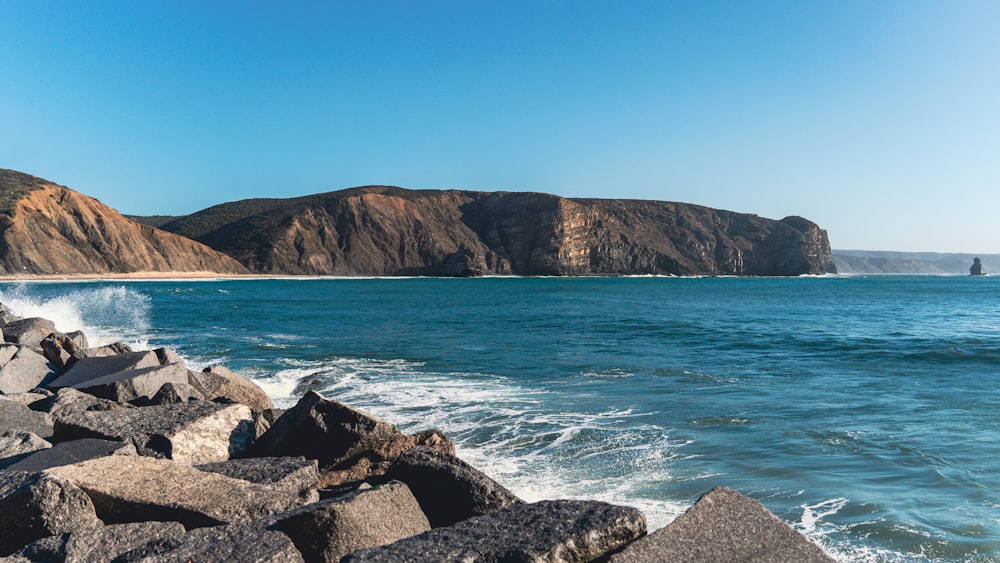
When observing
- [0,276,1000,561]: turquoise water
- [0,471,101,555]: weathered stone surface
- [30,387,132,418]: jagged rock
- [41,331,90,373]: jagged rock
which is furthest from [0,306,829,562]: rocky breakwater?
[41,331,90,373]: jagged rock

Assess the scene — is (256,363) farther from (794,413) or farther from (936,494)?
(936,494)

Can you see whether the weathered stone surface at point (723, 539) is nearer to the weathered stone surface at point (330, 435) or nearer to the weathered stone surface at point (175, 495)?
the weathered stone surface at point (175, 495)

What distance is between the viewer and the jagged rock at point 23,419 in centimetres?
733

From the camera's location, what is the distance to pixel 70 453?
5898 millimetres

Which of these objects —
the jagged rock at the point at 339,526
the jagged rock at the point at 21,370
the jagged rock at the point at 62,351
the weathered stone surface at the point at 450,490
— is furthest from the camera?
the jagged rock at the point at 62,351

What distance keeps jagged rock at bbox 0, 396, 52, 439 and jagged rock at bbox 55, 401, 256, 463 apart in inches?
22.0

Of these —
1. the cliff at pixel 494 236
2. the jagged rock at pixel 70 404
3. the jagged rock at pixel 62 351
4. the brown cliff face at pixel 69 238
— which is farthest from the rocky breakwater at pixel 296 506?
the cliff at pixel 494 236

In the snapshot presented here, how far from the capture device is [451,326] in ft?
107

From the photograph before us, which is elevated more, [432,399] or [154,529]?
[154,529]

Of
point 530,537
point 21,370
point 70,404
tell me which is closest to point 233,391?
point 70,404

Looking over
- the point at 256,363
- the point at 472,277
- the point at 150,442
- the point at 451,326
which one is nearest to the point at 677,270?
the point at 472,277

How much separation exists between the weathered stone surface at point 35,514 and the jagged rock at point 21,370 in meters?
7.54

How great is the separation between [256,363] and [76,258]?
318 feet

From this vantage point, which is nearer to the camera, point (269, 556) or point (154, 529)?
point (269, 556)
